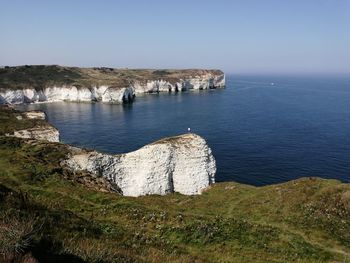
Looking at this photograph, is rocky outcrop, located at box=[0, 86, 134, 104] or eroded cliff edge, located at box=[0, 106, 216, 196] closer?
eroded cliff edge, located at box=[0, 106, 216, 196]

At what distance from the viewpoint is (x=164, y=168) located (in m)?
52.0

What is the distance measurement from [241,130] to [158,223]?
93.3 meters

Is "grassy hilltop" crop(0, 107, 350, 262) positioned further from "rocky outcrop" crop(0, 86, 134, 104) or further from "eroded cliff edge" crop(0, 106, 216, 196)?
"rocky outcrop" crop(0, 86, 134, 104)

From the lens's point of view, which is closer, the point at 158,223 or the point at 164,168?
the point at 158,223

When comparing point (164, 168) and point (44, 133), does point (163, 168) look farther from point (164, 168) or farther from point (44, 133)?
point (44, 133)

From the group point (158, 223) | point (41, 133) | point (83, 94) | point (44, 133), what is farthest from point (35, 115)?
point (83, 94)

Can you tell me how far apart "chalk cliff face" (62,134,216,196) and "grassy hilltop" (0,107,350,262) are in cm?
1233

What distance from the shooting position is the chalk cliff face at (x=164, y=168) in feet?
164

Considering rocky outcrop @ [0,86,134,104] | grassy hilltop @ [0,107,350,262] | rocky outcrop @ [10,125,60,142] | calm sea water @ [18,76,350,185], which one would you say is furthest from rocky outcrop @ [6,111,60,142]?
rocky outcrop @ [0,86,134,104]

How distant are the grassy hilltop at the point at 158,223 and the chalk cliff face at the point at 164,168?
12325mm

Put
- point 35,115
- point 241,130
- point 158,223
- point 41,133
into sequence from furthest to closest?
point 241,130
point 35,115
point 41,133
point 158,223

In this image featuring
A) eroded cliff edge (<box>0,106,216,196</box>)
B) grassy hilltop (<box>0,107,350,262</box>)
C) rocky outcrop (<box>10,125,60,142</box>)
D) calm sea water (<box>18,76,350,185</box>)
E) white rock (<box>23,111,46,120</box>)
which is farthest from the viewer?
white rock (<box>23,111,46,120</box>)

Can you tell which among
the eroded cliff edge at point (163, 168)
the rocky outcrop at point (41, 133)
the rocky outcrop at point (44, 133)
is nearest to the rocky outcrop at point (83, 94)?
the rocky outcrop at point (41, 133)

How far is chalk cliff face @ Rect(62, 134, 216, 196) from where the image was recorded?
5012 cm
